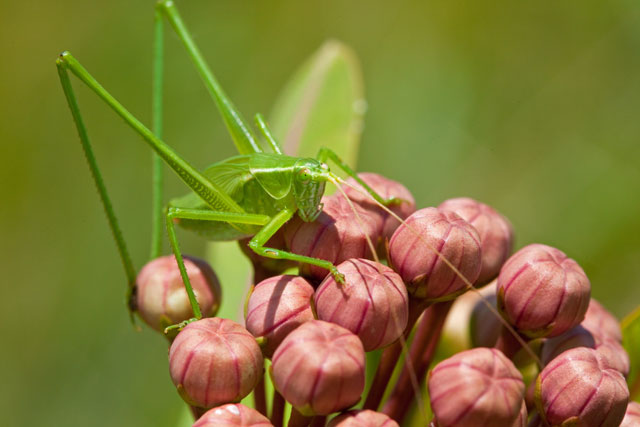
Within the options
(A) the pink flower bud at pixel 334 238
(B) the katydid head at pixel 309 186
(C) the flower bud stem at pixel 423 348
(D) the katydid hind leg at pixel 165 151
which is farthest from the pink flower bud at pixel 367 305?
(D) the katydid hind leg at pixel 165 151

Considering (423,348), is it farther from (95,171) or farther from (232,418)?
(95,171)

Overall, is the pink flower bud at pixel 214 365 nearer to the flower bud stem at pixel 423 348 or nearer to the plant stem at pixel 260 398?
the plant stem at pixel 260 398

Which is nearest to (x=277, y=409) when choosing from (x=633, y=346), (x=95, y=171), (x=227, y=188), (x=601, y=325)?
(x=227, y=188)

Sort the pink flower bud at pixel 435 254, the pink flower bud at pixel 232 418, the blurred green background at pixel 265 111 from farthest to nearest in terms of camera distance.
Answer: the blurred green background at pixel 265 111
the pink flower bud at pixel 435 254
the pink flower bud at pixel 232 418

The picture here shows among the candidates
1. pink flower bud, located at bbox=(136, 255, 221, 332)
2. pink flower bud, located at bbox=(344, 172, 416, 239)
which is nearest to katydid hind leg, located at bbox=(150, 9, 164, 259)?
pink flower bud, located at bbox=(136, 255, 221, 332)

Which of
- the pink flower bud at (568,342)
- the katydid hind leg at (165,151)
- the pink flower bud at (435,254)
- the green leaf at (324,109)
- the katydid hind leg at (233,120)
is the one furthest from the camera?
the green leaf at (324,109)

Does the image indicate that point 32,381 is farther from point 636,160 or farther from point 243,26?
point 636,160

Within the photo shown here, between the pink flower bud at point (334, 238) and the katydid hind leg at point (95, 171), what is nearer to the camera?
Result: the pink flower bud at point (334, 238)
